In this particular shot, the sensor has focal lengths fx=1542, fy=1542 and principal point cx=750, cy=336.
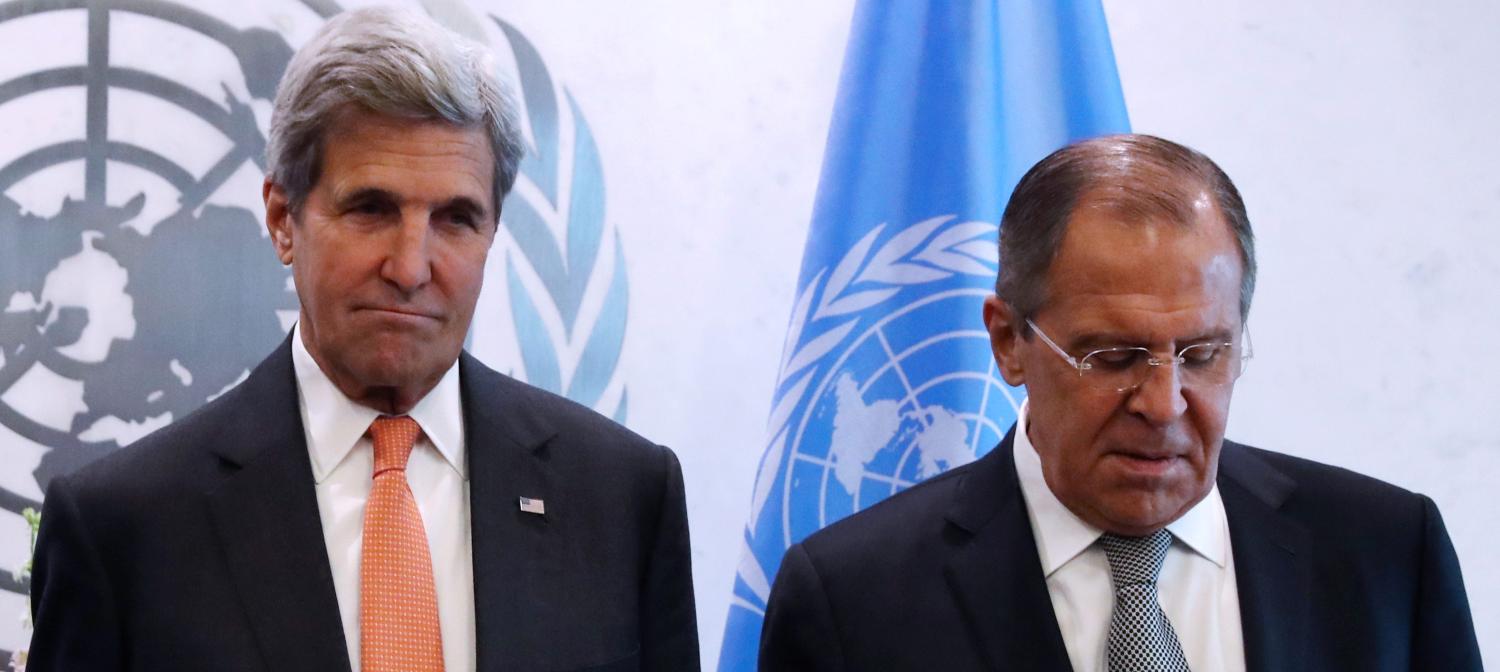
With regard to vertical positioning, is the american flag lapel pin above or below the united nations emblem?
below

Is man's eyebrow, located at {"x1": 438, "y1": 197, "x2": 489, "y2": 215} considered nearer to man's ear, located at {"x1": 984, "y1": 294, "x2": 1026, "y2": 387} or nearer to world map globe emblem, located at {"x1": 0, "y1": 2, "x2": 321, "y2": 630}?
man's ear, located at {"x1": 984, "y1": 294, "x2": 1026, "y2": 387}

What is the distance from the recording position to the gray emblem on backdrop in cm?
296

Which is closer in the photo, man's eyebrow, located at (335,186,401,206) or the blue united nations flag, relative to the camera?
man's eyebrow, located at (335,186,401,206)

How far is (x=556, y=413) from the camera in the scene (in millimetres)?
1938

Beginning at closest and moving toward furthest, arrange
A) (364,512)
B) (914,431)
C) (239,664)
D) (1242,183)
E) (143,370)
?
(239,664), (364,512), (914,431), (143,370), (1242,183)

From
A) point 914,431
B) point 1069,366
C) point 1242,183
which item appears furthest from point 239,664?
point 1242,183

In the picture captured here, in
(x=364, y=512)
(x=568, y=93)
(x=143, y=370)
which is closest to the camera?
(x=364, y=512)

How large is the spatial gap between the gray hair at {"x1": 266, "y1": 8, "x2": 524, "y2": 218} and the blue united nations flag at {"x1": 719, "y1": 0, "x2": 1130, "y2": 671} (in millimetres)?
1155

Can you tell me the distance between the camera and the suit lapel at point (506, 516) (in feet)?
5.56

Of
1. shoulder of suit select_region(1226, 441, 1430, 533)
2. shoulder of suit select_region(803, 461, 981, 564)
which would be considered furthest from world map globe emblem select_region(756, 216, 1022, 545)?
shoulder of suit select_region(1226, 441, 1430, 533)

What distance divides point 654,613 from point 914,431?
96 centimetres

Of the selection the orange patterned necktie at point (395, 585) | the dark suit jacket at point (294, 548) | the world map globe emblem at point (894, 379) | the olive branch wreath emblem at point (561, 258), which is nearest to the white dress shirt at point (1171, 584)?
the dark suit jacket at point (294, 548)

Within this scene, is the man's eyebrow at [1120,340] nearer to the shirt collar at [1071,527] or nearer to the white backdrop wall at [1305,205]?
the shirt collar at [1071,527]

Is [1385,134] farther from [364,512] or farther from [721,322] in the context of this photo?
[364,512]
